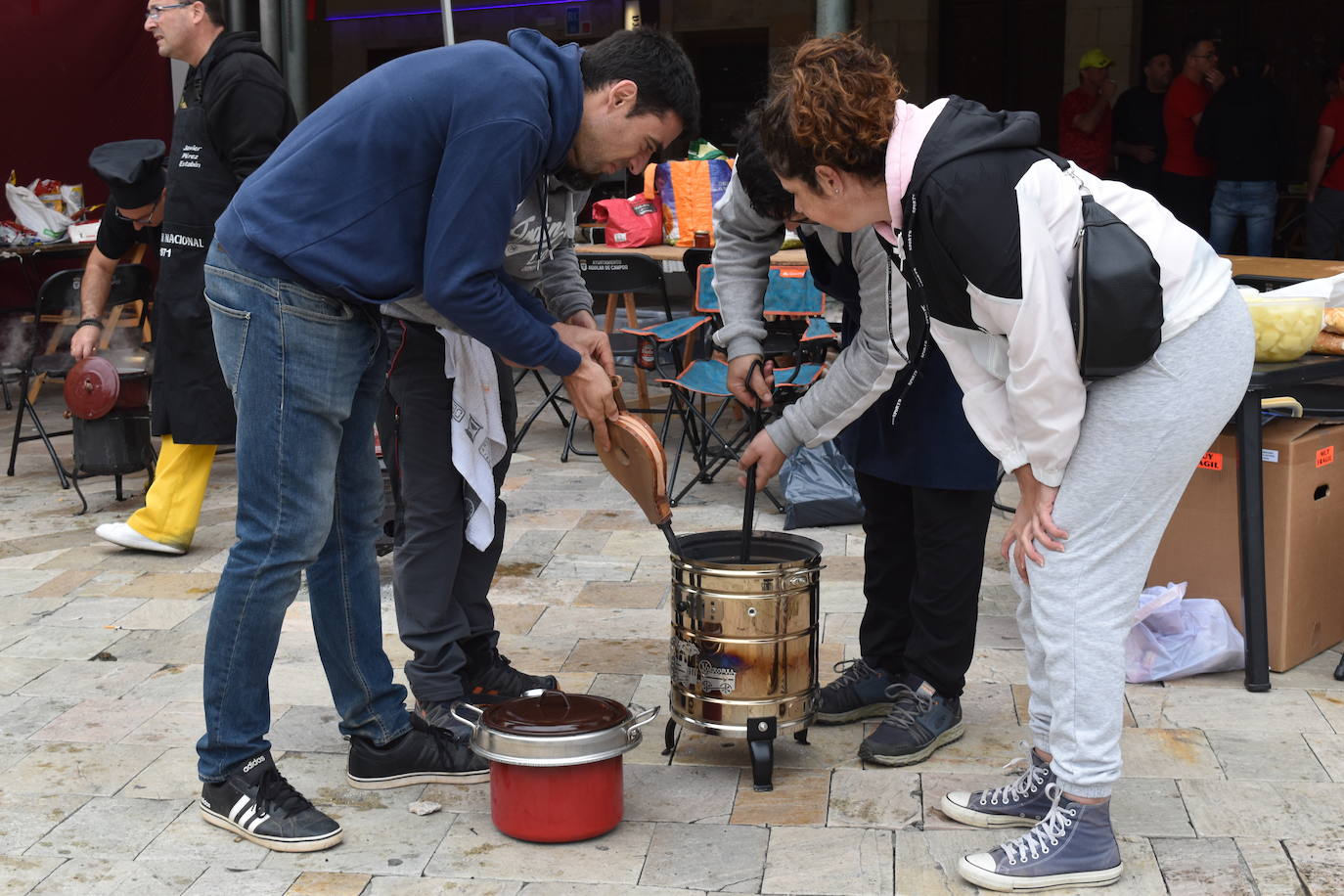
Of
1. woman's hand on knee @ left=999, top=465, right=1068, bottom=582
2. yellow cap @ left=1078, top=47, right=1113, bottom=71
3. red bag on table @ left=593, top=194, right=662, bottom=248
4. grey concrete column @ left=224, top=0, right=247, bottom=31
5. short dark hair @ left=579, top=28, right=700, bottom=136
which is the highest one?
grey concrete column @ left=224, top=0, right=247, bottom=31

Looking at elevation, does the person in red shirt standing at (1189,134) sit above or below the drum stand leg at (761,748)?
above

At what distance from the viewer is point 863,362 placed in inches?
119

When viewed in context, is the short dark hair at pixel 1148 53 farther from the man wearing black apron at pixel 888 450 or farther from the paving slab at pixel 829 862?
the paving slab at pixel 829 862

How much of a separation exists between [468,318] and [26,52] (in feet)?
25.7

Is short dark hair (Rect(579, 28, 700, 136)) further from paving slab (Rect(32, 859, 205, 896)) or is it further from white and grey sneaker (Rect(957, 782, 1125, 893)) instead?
paving slab (Rect(32, 859, 205, 896))

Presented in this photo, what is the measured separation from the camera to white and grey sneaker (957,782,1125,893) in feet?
8.51

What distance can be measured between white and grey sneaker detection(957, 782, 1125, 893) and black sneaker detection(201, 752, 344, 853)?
4.17ft

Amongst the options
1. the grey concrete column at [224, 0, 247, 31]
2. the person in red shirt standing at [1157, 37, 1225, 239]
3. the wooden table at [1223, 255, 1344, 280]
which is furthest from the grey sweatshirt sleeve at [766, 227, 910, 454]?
the grey concrete column at [224, 0, 247, 31]

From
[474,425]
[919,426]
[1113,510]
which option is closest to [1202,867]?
[1113,510]

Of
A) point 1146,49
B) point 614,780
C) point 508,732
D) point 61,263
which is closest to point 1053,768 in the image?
point 614,780

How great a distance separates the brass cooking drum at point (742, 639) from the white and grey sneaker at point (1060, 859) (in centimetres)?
59

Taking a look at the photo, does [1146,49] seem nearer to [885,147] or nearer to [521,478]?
[521,478]

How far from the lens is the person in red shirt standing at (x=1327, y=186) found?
8477 mm

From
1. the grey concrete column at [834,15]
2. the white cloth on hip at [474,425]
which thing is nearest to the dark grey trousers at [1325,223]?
the grey concrete column at [834,15]
